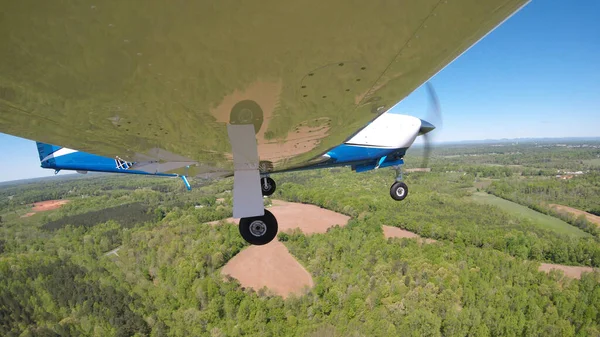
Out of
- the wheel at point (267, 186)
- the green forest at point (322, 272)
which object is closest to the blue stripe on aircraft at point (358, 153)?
the wheel at point (267, 186)

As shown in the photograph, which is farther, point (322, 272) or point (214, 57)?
point (322, 272)

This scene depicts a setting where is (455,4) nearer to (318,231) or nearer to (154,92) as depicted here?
(154,92)

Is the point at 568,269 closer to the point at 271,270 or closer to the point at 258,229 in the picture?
the point at 271,270

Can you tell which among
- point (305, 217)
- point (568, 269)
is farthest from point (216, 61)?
point (568, 269)

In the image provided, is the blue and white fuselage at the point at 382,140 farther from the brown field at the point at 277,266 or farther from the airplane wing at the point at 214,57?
the brown field at the point at 277,266

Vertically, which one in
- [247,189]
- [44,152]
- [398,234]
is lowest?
[398,234]

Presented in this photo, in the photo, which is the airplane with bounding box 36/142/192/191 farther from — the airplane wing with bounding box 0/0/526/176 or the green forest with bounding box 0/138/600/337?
the green forest with bounding box 0/138/600/337
